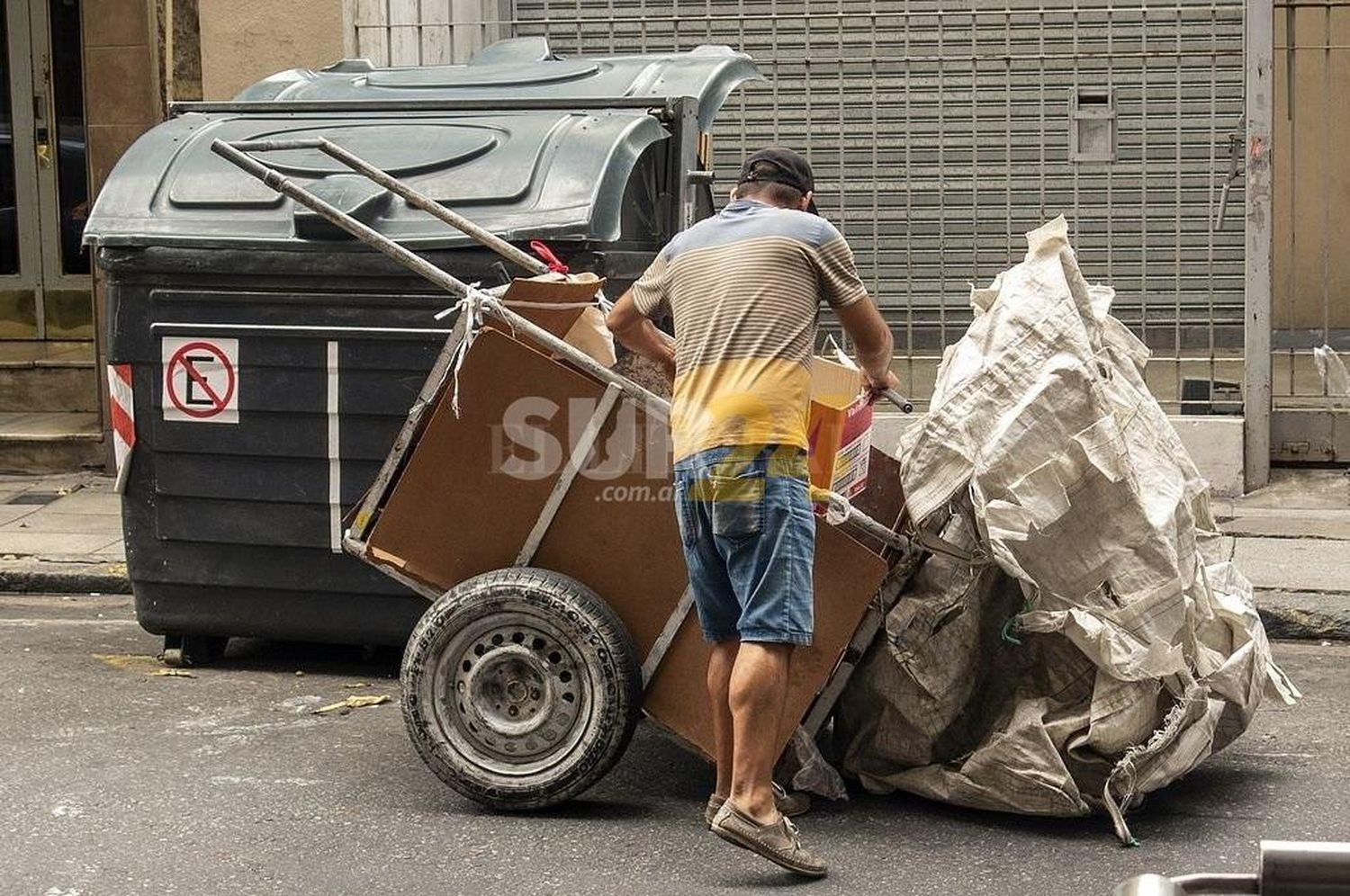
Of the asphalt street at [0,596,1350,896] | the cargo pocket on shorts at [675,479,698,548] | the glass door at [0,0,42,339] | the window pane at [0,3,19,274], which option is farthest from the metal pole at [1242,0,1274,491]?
the window pane at [0,3,19,274]

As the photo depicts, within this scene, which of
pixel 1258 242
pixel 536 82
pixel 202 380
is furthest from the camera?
pixel 1258 242

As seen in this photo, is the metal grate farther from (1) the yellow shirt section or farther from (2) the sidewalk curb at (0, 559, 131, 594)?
(1) the yellow shirt section

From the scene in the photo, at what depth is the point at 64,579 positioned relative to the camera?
25.2 ft

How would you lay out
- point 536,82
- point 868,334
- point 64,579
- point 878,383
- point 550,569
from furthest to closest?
1. point 64,579
2. point 536,82
3. point 550,569
4. point 878,383
5. point 868,334

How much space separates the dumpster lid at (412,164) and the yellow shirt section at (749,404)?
1.51m

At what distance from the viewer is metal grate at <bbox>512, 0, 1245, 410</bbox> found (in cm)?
887

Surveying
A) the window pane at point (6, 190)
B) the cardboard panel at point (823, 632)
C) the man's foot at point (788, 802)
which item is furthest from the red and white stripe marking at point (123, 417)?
the window pane at point (6, 190)

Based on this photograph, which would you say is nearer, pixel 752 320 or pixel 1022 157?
pixel 752 320

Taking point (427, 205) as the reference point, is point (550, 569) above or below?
below

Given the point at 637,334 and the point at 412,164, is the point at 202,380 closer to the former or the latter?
the point at 412,164

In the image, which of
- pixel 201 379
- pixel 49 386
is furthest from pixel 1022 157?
pixel 49 386

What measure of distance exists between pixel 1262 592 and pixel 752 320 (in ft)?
11.0

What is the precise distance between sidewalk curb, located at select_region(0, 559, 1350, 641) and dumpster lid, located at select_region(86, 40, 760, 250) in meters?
1.90

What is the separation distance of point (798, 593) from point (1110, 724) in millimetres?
857
